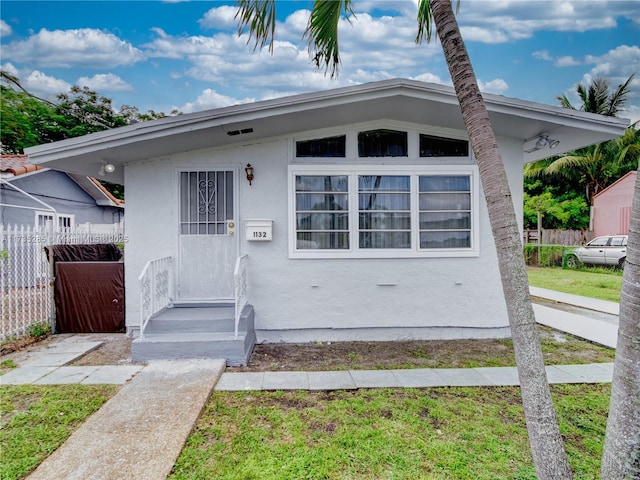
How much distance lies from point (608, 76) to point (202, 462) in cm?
3015

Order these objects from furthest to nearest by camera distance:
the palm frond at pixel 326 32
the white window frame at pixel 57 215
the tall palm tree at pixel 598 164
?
the tall palm tree at pixel 598 164
the white window frame at pixel 57 215
the palm frond at pixel 326 32

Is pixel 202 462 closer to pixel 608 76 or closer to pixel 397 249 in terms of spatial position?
pixel 397 249

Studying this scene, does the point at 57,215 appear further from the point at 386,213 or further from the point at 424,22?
the point at 424,22

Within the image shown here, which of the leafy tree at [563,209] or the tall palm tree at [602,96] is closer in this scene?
the tall palm tree at [602,96]

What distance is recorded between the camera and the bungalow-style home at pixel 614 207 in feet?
62.5

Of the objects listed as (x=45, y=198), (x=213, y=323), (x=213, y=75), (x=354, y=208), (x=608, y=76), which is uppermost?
(x=608, y=76)

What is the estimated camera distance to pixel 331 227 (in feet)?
19.8

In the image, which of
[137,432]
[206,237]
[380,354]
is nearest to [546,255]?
[380,354]

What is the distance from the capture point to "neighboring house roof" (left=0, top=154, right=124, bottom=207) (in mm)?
10648

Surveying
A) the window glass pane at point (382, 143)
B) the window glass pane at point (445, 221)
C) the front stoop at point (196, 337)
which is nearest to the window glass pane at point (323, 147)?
the window glass pane at point (382, 143)

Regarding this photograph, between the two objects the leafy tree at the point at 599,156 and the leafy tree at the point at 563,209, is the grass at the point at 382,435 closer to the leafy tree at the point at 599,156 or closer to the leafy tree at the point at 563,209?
the leafy tree at the point at 563,209

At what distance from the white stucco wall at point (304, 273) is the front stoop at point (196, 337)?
30.0 inches

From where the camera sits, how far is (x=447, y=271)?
6078 millimetres

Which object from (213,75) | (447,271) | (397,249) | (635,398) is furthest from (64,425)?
(213,75)
